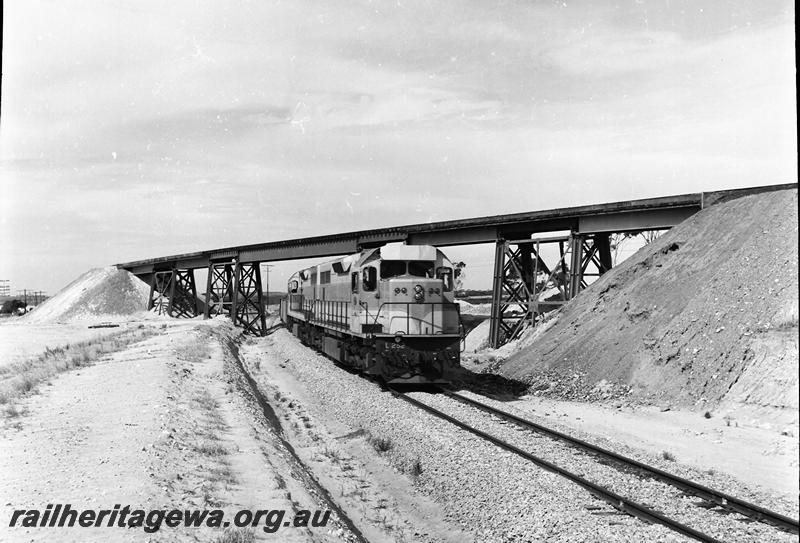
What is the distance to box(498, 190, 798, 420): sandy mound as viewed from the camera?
55.4 ft

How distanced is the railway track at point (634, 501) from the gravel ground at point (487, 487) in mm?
181

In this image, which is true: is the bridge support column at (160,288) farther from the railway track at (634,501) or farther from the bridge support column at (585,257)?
the railway track at (634,501)

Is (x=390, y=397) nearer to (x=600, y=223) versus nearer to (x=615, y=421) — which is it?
(x=615, y=421)

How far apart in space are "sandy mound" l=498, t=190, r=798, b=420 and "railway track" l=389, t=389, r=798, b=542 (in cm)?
511

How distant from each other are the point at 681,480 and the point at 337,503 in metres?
5.90

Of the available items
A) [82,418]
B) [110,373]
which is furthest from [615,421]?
[110,373]

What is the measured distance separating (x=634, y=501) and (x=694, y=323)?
11.5m

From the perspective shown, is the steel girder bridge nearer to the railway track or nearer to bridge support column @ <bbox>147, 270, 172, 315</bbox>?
the railway track

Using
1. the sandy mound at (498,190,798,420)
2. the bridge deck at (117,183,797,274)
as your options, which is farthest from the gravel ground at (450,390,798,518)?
the bridge deck at (117,183,797,274)

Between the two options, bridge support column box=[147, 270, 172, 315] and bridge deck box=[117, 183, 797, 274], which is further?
bridge support column box=[147, 270, 172, 315]

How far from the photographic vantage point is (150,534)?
7.53 meters

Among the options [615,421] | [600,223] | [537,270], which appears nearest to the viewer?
[615,421]

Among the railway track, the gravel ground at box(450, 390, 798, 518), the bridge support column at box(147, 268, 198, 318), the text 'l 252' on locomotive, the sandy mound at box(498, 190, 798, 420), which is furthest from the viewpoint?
the bridge support column at box(147, 268, 198, 318)

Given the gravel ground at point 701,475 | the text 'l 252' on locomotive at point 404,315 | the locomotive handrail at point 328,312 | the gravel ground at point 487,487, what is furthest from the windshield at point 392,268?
the gravel ground at point 701,475
